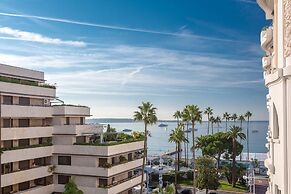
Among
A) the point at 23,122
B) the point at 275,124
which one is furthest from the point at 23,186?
the point at 275,124

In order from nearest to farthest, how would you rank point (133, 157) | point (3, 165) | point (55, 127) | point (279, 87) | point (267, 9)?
1. point (279, 87)
2. point (267, 9)
3. point (3, 165)
4. point (55, 127)
5. point (133, 157)

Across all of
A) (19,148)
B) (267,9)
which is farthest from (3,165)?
(267,9)

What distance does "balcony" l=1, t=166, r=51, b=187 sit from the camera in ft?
102

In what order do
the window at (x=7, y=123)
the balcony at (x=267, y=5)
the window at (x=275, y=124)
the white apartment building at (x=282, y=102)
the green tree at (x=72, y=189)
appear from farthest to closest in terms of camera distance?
the green tree at (x=72, y=189), the window at (x=7, y=123), the balcony at (x=267, y=5), the window at (x=275, y=124), the white apartment building at (x=282, y=102)

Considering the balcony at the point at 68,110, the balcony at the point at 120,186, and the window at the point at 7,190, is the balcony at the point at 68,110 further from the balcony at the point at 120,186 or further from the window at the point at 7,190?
the window at the point at 7,190

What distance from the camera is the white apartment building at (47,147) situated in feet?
106

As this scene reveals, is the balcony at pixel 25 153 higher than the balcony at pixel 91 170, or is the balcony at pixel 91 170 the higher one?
the balcony at pixel 25 153

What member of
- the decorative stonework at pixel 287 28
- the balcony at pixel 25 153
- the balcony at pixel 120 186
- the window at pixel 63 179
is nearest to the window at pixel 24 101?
the balcony at pixel 25 153

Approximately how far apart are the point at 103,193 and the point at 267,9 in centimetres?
2473

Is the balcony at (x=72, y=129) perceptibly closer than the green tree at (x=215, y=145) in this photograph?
Yes

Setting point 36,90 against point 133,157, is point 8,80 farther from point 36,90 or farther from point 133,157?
point 133,157

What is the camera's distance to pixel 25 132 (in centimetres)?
3375

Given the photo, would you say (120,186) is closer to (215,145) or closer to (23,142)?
(23,142)

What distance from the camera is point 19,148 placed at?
32656 millimetres
